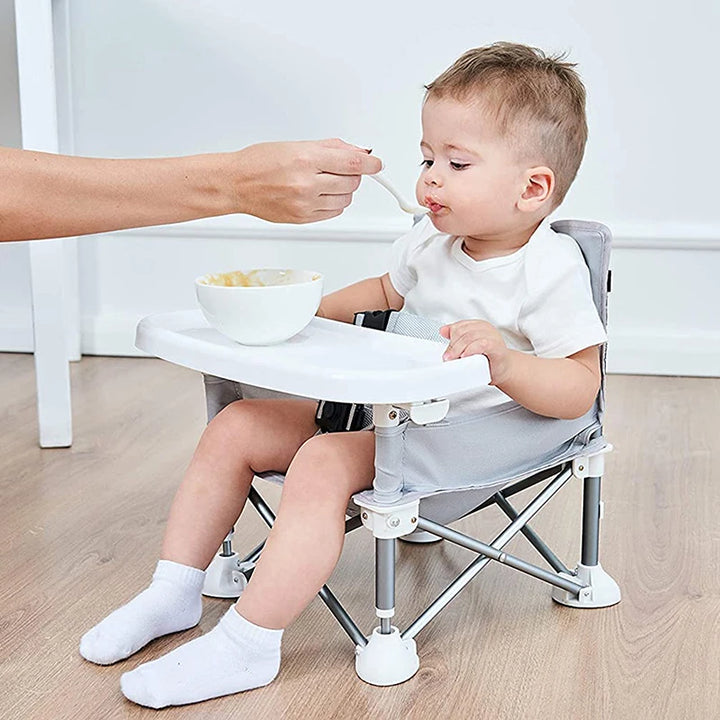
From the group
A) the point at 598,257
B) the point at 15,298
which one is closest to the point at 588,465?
the point at 598,257

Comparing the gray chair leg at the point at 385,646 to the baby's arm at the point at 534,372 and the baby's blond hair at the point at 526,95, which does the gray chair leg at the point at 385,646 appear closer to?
the baby's arm at the point at 534,372

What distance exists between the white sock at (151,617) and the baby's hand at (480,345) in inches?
15.2

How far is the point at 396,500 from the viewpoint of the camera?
3.60 ft

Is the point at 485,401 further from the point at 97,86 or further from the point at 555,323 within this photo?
the point at 97,86

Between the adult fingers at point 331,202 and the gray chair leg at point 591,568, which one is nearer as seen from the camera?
the adult fingers at point 331,202

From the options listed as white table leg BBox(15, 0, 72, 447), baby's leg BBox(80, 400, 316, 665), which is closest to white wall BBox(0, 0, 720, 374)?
white table leg BBox(15, 0, 72, 447)

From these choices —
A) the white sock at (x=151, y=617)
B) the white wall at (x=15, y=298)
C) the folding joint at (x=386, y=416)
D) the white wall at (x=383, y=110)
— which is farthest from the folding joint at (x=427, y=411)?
the white wall at (x=15, y=298)

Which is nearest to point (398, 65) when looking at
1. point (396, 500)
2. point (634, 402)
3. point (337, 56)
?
point (337, 56)

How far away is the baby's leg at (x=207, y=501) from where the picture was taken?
1200 mm

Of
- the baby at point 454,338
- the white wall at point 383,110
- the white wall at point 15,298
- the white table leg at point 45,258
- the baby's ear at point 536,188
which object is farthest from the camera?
the white wall at point 15,298

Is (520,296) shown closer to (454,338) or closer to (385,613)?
(454,338)

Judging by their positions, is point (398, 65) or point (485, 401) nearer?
point (485, 401)

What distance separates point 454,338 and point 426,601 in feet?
1.25

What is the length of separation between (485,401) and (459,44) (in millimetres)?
1303
